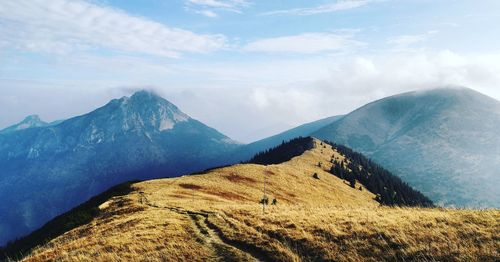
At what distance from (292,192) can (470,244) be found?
73.0m

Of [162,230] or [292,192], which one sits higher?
[162,230]

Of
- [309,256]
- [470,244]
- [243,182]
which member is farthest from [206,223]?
[243,182]

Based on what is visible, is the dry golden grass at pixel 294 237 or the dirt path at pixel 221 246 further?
the dirt path at pixel 221 246


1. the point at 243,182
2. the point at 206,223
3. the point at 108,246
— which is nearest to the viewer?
the point at 108,246

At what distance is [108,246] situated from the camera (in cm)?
2934

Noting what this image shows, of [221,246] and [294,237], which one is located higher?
[294,237]

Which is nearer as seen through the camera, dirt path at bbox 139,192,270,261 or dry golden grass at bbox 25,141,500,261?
dry golden grass at bbox 25,141,500,261

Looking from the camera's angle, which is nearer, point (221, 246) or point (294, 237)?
point (294, 237)

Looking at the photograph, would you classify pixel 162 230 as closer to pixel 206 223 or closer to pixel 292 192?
pixel 206 223

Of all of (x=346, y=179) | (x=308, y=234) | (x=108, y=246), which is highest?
(x=308, y=234)

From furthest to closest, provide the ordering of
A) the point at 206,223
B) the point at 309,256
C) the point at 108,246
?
the point at 206,223, the point at 108,246, the point at 309,256

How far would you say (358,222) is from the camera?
2695 cm

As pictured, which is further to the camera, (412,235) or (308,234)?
(308,234)

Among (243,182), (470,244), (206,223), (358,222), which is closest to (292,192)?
(243,182)
